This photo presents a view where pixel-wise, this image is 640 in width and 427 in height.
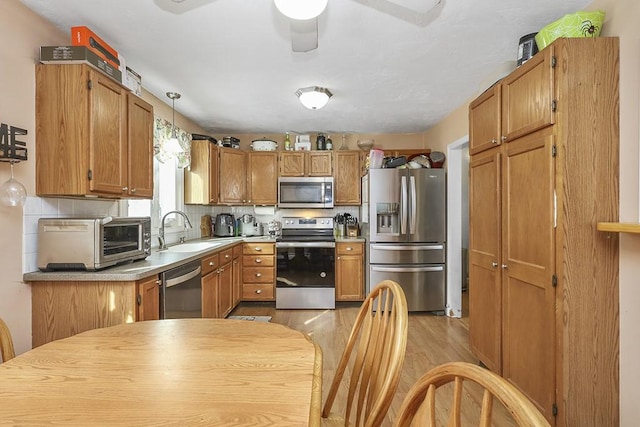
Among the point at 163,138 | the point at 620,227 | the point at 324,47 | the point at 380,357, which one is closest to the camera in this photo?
the point at 380,357

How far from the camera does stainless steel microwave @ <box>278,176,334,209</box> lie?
452 centimetres

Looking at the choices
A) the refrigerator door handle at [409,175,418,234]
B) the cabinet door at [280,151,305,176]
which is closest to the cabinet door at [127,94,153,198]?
the cabinet door at [280,151,305,176]

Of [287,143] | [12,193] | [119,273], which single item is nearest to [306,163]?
[287,143]

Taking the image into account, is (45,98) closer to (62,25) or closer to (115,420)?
(62,25)

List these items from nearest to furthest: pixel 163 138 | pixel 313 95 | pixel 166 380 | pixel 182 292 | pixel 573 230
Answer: pixel 166 380
pixel 573 230
pixel 182 292
pixel 313 95
pixel 163 138

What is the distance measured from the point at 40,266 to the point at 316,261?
2702 mm

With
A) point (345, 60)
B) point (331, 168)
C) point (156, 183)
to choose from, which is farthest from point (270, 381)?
point (331, 168)

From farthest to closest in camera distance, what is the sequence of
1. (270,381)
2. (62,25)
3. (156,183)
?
(156,183) < (62,25) < (270,381)

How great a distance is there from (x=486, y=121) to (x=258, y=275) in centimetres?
302

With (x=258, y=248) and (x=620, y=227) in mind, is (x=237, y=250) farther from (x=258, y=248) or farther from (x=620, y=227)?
(x=620, y=227)

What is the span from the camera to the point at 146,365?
3.17ft

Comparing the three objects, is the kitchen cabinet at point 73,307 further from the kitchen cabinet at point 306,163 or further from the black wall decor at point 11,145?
the kitchen cabinet at point 306,163

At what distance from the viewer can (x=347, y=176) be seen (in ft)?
15.2

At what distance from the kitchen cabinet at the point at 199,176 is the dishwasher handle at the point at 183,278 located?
4.68ft
